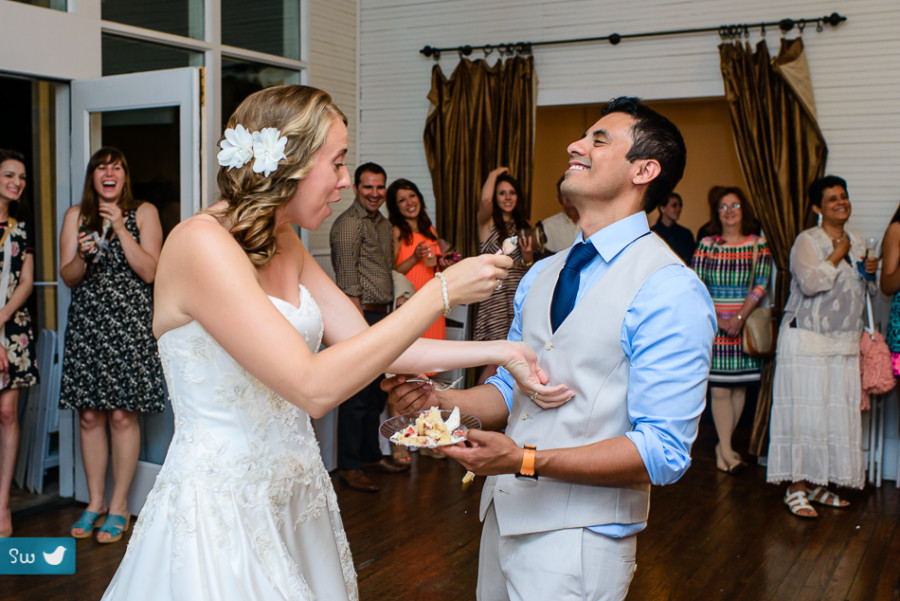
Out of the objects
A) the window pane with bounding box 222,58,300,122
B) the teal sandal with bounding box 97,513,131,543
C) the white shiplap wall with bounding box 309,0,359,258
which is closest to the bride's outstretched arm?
the teal sandal with bounding box 97,513,131,543

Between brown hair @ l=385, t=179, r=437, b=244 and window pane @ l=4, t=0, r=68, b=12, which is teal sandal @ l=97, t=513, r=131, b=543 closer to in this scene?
brown hair @ l=385, t=179, r=437, b=244

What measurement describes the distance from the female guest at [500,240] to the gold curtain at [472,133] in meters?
0.58

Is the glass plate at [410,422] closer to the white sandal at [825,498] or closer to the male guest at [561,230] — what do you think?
the white sandal at [825,498]

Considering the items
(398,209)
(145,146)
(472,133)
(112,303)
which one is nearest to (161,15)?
(145,146)

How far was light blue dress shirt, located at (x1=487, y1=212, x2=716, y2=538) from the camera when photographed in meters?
1.59

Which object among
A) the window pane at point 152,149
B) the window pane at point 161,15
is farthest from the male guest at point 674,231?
Answer: the window pane at point 152,149

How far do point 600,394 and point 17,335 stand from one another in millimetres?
3346

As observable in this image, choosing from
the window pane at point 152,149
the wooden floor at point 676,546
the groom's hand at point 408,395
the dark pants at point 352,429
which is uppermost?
the window pane at point 152,149

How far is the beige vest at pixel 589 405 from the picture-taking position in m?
1.67

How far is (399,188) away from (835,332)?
8.98 ft

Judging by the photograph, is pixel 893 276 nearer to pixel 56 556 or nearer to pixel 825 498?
pixel 825 498

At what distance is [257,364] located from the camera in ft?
4.85

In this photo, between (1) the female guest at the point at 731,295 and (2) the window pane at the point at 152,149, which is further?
(1) the female guest at the point at 731,295

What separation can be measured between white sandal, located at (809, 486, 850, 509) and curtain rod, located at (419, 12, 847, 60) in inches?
110
